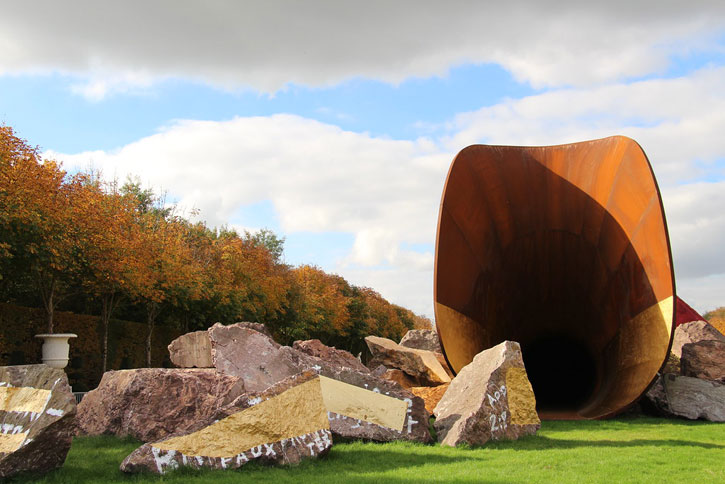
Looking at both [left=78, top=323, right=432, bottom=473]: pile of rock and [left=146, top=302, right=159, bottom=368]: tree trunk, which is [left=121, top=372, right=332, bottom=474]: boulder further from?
[left=146, top=302, right=159, bottom=368]: tree trunk

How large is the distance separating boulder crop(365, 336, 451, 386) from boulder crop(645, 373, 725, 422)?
164 inches

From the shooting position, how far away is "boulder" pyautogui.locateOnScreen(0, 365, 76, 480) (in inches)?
213

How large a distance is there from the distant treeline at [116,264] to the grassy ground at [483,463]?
6.59m

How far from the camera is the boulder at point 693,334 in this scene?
14.0 meters

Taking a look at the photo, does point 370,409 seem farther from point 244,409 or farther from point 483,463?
point 244,409

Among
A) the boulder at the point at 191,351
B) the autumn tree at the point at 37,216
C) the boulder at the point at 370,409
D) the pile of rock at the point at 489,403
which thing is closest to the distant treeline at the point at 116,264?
the autumn tree at the point at 37,216

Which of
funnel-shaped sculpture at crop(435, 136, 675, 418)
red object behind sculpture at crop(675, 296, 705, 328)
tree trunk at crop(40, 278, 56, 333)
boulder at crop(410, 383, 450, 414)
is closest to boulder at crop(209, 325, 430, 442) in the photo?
funnel-shaped sculpture at crop(435, 136, 675, 418)

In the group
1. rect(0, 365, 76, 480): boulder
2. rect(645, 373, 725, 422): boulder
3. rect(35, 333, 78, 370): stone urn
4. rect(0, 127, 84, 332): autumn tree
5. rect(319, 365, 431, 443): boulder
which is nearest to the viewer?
rect(0, 365, 76, 480): boulder

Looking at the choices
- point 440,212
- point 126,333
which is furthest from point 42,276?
point 440,212

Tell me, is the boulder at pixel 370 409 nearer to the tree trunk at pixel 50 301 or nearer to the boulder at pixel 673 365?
the boulder at pixel 673 365

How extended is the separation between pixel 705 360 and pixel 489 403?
6919mm

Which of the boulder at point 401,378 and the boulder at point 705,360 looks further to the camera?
the boulder at point 401,378

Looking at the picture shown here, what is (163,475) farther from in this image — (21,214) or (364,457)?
(21,214)

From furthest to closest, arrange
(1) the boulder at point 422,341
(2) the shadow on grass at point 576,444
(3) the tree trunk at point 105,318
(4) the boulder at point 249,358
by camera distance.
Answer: (1) the boulder at point 422,341
(3) the tree trunk at point 105,318
(4) the boulder at point 249,358
(2) the shadow on grass at point 576,444
